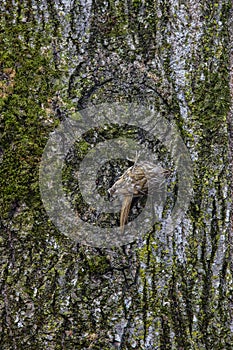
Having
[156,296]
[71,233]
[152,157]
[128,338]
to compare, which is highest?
[152,157]

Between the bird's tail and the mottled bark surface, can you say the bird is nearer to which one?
the bird's tail

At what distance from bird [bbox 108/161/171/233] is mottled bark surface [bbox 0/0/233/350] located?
0.40 feet

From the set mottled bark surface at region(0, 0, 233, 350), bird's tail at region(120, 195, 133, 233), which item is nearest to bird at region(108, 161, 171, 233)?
bird's tail at region(120, 195, 133, 233)

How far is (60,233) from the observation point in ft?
4.56

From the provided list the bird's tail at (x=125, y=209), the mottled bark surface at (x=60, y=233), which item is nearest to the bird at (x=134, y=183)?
the bird's tail at (x=125, y=209)

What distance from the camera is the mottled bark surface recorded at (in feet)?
4.53

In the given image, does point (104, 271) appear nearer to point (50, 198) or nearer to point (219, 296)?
point (50, 198)

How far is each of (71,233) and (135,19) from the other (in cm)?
72

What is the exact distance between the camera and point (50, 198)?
139 centimetres

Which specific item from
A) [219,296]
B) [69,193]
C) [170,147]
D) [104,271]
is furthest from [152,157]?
[219,296]

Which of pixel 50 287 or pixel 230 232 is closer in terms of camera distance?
pixel 50 287

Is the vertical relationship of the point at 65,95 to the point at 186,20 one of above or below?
below

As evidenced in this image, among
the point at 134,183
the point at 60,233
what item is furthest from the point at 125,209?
the point at 60,233

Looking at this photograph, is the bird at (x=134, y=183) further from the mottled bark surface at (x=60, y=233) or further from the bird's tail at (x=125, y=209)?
the mottled bark surface at (x=60, y=233)
